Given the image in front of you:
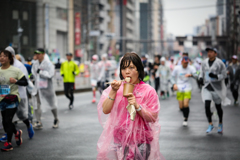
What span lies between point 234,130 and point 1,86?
16.9 feet

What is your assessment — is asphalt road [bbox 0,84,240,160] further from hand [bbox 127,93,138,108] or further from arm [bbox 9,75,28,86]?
hand [bbox 127,93,138,108]

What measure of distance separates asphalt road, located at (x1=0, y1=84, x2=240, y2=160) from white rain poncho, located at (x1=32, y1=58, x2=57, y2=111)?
2.07 ft

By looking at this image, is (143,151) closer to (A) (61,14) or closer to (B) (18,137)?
(B) (18,137)

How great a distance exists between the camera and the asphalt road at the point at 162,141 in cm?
584

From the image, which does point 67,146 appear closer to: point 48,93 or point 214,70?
point 48,93

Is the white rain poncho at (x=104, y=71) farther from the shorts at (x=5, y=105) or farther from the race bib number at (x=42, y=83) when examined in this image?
the shorts at (x=5, y=105)

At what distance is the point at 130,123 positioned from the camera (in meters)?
3.28

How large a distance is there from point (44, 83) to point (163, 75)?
29.6 feet

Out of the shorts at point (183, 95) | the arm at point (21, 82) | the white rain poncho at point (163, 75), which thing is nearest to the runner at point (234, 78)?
the white rain poncho at point (163, 75)

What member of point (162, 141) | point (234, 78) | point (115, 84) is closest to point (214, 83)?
point (162, 141)

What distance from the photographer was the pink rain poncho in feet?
10.7

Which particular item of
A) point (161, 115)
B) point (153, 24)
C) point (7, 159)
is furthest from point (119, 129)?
point (153, 24)

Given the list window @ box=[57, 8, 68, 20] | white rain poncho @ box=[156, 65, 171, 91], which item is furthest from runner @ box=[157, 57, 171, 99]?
window @ box=[57, 8, 68, 20]

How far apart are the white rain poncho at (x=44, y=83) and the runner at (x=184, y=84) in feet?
10.0
